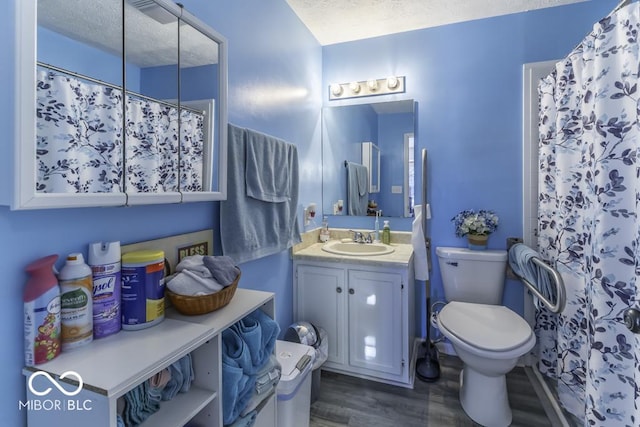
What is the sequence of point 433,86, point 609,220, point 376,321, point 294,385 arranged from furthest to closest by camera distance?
point 433,86 < point 376,321 < point 294,385 < point 609,220

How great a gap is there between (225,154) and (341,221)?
147 cm

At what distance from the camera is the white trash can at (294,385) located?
4.23 feet

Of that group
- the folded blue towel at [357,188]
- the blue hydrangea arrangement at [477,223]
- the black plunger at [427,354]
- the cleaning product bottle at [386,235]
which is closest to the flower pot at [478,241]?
the blue hydrangea arrangement at [477,223]

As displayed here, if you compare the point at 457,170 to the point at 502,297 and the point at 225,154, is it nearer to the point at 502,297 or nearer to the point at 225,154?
the point at 502,297

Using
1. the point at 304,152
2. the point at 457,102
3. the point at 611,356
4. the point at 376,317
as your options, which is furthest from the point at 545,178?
the point at 304,152

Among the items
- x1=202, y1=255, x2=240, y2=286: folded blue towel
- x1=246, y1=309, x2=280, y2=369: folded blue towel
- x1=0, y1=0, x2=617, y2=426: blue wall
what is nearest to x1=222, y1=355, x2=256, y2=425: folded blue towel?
x1=246, y1=309, x2=280, y2=369: folded blue towel

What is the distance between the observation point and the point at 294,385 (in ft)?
4.29

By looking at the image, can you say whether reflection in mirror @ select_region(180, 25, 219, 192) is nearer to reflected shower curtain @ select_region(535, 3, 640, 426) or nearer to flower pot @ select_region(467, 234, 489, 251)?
reflected shower curtain @ select_region(535, 3, 640, 426)

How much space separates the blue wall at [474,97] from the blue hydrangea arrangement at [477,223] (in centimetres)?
6

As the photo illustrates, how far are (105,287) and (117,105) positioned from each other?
0.52 metres

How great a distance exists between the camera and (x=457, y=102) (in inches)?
89.4

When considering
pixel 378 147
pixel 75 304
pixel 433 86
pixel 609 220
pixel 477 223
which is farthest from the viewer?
pixel 378 147

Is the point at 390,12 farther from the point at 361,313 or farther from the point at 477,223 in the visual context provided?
the point at 361,313

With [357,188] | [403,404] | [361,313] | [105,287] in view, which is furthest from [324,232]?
[105,287]
